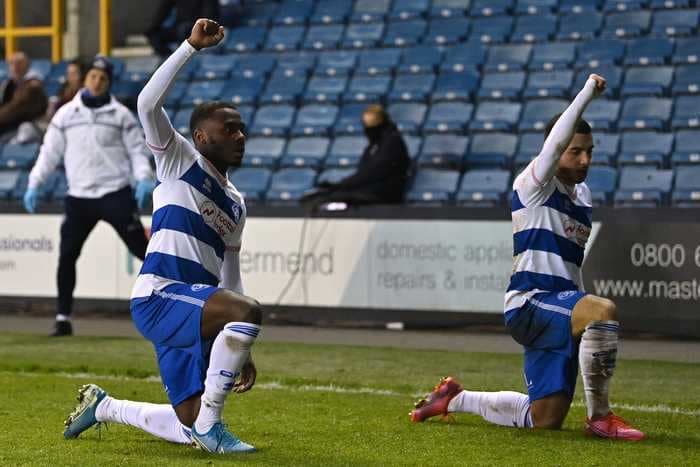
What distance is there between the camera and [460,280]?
12.6m

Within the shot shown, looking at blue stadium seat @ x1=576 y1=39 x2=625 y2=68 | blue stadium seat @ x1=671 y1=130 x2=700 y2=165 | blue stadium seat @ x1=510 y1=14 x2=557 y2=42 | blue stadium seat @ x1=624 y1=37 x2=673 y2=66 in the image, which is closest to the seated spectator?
blue stadium seat @ x1=510 y1=14 x2=557 y2=42

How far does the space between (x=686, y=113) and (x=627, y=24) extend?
77.3 inches

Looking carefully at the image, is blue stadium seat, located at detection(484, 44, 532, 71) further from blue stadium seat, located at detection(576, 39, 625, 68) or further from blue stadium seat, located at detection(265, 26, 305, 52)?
blue stadium seat, located at detection(265, 26, 305, 52)

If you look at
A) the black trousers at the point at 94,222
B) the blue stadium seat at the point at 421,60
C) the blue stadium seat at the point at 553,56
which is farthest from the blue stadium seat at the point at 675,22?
the black trousers at the point at 94,222

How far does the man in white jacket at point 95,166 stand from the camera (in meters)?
11.5

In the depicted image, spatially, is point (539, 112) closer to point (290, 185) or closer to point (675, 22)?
point (675, 22)

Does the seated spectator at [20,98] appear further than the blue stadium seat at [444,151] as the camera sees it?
Yes

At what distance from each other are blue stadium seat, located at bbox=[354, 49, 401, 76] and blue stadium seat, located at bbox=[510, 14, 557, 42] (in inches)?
54.8

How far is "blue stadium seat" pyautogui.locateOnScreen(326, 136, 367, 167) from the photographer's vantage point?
15172 millimetres

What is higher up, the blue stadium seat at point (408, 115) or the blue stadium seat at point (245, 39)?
the blue stadium seat at point (408, 115)

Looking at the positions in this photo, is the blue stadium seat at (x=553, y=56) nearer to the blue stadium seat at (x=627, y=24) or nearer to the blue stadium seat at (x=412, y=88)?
the blue stadium seat at (x=627, y=24)

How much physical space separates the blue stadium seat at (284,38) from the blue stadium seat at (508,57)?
2813mm

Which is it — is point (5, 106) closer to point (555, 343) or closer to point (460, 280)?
point (460, 280)

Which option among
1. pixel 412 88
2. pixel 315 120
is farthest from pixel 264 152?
pixel 412 88
